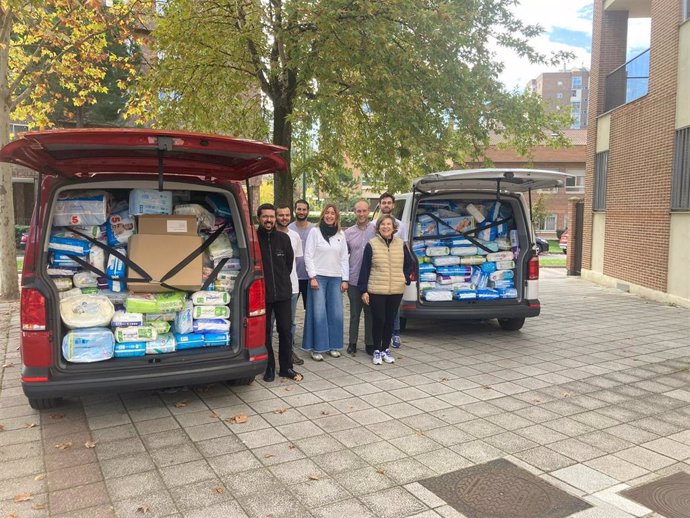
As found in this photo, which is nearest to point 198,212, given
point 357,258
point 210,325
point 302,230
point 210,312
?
point 210,312

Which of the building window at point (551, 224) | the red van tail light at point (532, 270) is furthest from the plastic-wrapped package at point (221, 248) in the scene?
the building window at point (551, 224)

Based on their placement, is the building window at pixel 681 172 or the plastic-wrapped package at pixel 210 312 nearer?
the plastic-wrapped package at pixel 210 312

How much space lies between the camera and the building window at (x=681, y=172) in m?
10.5

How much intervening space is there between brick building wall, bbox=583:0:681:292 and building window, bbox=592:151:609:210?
50 centimetres

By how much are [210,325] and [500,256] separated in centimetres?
440

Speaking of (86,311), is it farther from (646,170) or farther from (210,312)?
(646,170)

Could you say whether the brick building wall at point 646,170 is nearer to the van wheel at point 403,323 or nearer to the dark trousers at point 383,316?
the van wheel at point 403,323

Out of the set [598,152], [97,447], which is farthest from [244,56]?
[598,152]

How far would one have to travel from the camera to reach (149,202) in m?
4.73

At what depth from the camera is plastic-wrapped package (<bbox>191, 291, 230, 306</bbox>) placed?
15.4ft

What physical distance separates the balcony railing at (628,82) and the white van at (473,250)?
7.26 meters

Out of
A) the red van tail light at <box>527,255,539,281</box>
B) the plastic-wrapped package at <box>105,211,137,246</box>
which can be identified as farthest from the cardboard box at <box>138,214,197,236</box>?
the red van tail light at <box>527,255,539,281</box>

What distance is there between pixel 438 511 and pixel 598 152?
1400 cm

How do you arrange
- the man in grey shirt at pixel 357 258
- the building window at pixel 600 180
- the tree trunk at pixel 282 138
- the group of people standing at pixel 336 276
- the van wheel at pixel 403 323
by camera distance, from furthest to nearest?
1. the building window at pixel 600 180
2. the tree trunk at pixel 282 138
3. the van wheel at pixel 403 323
4. the man in grey shirt at pixel 357 258
5. the group of people standing at pixel 336 276
